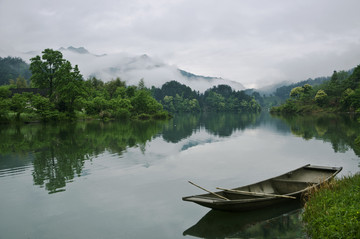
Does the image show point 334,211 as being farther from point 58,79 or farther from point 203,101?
point 203,101

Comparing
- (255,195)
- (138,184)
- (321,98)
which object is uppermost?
(321,98)

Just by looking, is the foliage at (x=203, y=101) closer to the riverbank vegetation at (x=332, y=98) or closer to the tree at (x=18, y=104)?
the riverbank vegetation at (x=332, y=98)

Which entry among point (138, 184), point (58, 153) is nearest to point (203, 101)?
point (58, 153)

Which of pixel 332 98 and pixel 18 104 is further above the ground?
pixel 18 104

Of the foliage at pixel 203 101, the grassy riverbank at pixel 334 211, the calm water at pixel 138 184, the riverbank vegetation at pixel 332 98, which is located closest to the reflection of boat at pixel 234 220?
the calm water at pixel 138 184

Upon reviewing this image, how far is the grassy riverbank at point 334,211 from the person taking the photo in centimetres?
613

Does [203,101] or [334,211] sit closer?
[334,211]

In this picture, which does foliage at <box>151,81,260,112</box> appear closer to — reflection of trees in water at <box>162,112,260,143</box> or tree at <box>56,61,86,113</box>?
reflection of trees in water at <box>162,112,260,143</box>

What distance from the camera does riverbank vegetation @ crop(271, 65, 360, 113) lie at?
67.9m

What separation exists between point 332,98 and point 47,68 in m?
79.1

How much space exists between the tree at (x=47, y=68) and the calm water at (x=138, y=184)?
1396 inches

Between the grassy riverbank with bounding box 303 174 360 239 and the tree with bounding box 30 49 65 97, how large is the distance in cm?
5685

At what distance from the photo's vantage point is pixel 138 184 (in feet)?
43.7

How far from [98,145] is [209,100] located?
143 m
